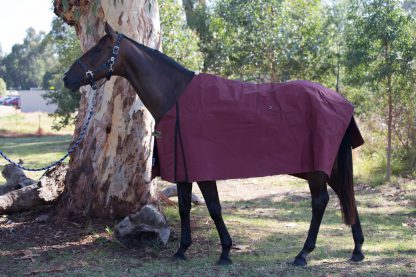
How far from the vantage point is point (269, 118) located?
5.18 m

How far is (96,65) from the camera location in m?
5.20

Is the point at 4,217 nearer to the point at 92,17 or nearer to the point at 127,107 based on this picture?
the point at 127,107

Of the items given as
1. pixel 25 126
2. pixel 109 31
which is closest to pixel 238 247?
pixel 109 31

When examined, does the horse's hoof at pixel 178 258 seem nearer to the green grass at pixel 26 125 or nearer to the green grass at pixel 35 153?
the green grass at pixel 35 153

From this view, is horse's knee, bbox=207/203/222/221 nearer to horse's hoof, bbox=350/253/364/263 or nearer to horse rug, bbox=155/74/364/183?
horse rug, bbox=155/74/364/183

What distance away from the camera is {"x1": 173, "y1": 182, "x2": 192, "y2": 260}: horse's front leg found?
17.4ft

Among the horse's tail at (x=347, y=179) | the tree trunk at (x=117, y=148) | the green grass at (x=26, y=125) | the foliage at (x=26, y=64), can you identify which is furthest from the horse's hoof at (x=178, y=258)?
the foliage at (x=26, y=64)

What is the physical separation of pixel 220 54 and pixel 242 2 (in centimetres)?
241

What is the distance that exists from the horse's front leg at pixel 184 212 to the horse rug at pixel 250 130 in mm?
272

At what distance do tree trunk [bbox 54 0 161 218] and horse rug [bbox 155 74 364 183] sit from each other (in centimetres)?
140

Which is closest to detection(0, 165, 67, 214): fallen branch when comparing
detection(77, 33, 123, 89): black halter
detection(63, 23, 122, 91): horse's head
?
detection(63, 23, 122, 91): horse's head

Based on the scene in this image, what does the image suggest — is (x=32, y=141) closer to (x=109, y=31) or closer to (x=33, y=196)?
(x=33, y=196)

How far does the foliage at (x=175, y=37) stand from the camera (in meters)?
14.9

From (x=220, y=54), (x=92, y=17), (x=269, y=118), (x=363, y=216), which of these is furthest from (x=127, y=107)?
(x=220, y=54)
